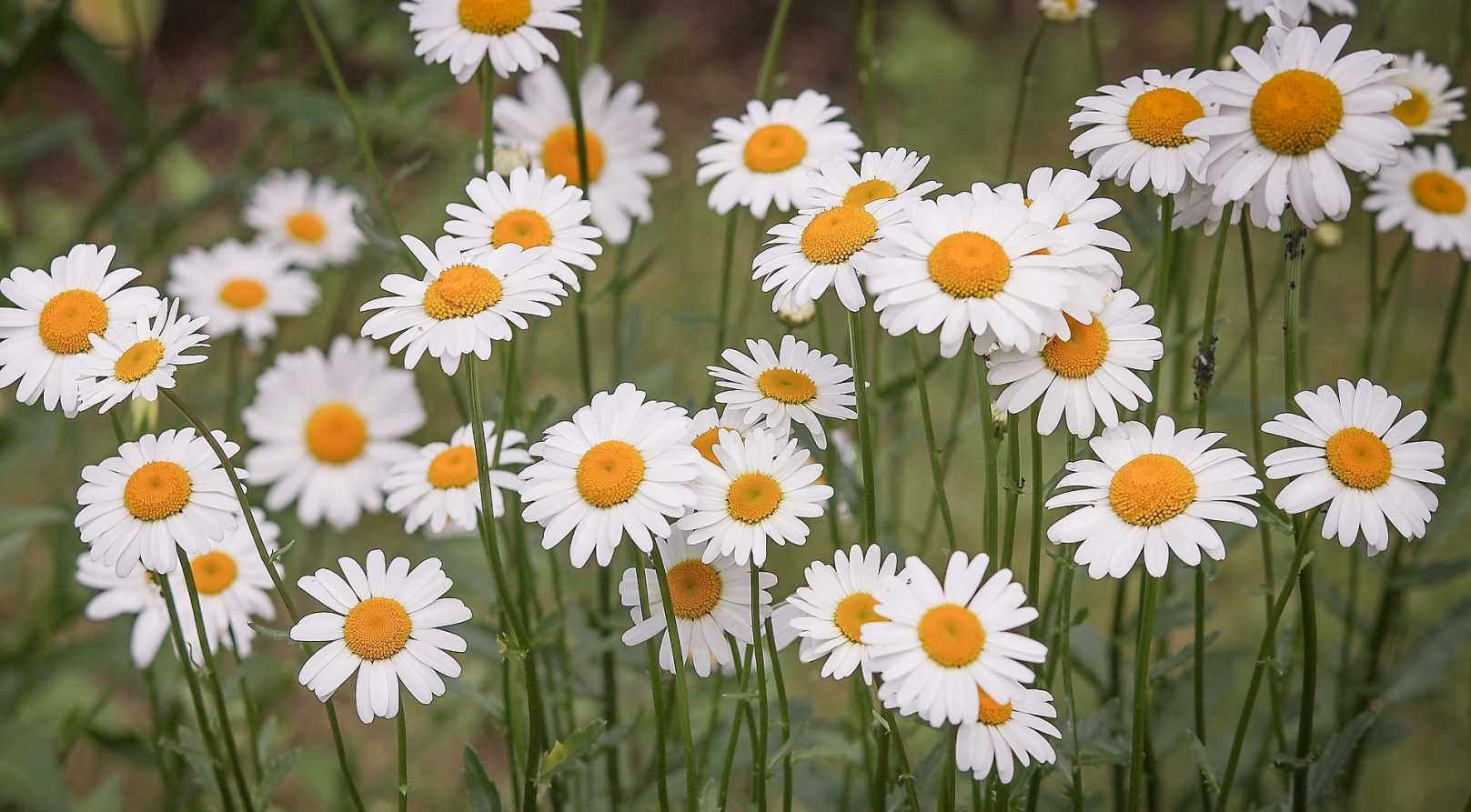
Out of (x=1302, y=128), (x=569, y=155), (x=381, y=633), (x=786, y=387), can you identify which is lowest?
(x=381, y=633)

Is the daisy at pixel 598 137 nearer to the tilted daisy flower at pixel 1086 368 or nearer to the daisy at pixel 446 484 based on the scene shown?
the daisy at pixel 446 484

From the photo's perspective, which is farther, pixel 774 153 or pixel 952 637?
pixel 774 153

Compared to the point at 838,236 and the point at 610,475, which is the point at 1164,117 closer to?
the point at 838,236

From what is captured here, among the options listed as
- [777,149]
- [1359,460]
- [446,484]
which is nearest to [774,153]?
[777,149]

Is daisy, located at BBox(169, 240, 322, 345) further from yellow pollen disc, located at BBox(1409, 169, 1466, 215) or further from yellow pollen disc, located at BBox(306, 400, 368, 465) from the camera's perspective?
yellow pollen disc, located at BBox(1409, 169, 1466, 215)

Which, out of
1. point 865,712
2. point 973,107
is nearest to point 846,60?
point 973,107

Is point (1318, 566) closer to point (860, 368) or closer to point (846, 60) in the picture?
point (860, 368)

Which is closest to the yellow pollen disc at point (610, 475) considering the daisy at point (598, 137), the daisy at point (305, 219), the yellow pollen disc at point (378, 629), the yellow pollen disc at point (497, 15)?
the yellow pollen disc at point (378, 629)
